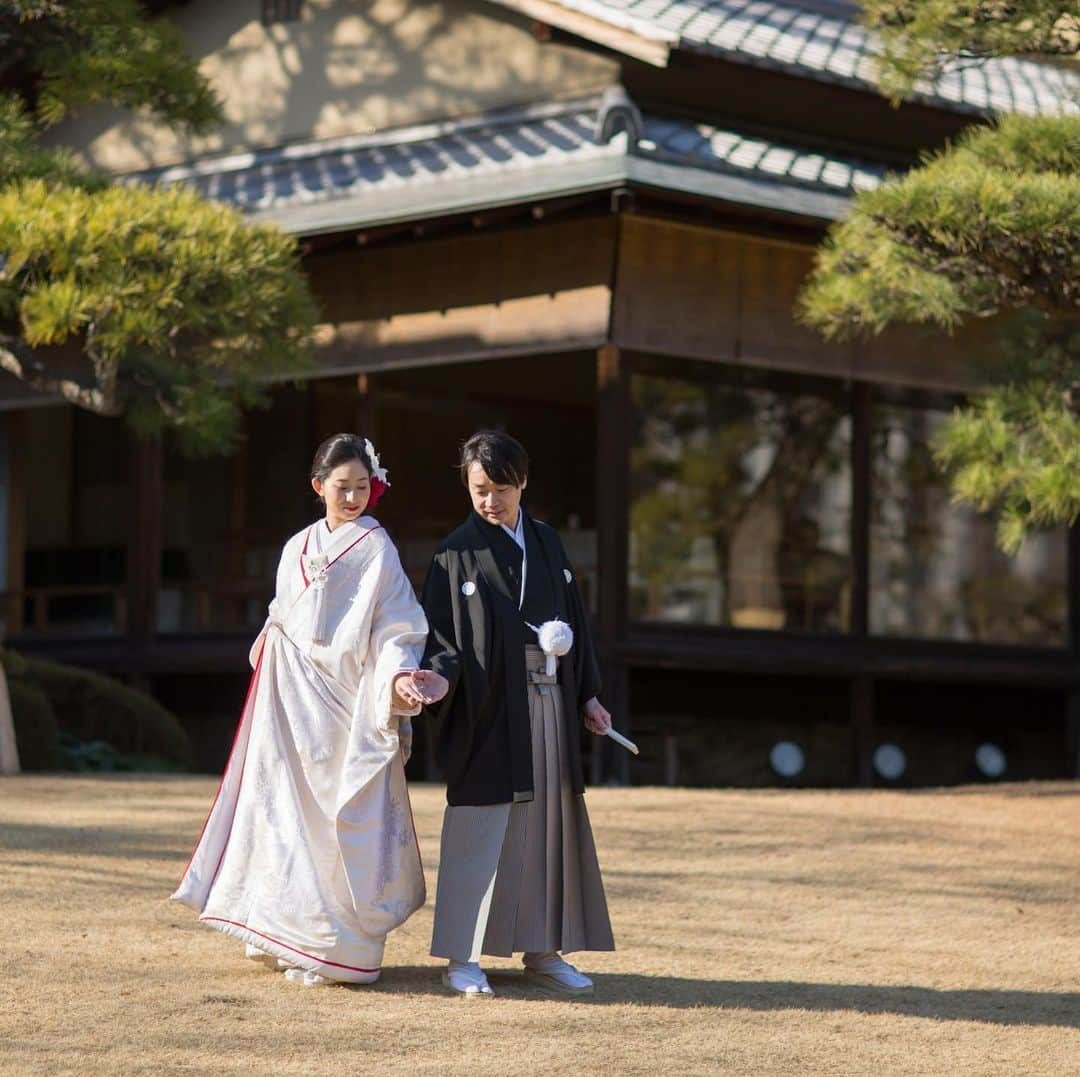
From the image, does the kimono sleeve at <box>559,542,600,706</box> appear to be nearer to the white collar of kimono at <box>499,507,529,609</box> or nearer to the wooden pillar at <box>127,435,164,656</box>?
the white collar of kimono at <box>499,507,529,609</box>

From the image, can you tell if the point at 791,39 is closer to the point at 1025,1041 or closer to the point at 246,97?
the point at 246,97

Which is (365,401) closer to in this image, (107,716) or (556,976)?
(107,716)

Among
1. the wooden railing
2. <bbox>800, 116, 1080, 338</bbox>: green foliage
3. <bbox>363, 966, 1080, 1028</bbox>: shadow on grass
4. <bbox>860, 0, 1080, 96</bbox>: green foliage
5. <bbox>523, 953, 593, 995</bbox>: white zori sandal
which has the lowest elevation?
<bbox>363, 966, 1080, 1028</bbox>: shadow on grass

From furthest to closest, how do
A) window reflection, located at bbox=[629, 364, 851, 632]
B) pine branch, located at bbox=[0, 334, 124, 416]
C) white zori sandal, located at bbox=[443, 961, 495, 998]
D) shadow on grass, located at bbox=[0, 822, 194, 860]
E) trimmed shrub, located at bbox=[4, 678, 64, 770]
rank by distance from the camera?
window reflection, located at bbox=[629, 364, 851, 632], trimmed shrub, located at bbox=[4, 678, 64, 770], pine branch, located at bbox=[0, 334, 124, 416], shadow on grass, located at bbox=[0, 822, 194, 860], white zori sandal, located at bbox=[443, 961, 495, 998]

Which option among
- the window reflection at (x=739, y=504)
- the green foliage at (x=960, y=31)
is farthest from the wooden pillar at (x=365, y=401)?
the green foliage at (x=960, y=31)

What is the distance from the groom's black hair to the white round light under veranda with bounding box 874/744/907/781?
30.0 ft

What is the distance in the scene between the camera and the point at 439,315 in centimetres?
1366

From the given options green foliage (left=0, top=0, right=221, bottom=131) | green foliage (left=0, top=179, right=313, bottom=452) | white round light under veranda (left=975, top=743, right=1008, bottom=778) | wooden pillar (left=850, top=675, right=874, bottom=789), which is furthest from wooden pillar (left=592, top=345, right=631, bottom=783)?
green foliage (left=0, top=0, right=221, bottom=131)

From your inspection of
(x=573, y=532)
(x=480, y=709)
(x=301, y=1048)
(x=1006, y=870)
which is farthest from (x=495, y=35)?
(x=301, y=1048)

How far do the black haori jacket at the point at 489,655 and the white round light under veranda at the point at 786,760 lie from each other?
853cm

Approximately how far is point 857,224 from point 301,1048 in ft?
17.6

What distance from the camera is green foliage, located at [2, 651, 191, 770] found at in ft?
40.8

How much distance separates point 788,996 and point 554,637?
4.40ft

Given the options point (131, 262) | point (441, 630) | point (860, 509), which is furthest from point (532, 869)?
point (860, 509)
